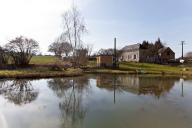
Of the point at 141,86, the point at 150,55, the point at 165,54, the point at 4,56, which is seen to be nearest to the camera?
the point at 141,86

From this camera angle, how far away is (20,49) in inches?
1268

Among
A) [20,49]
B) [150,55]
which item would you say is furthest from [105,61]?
[150,55]

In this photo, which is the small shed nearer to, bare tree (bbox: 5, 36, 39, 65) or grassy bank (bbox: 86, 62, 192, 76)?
grassy bank (bbox: 86, 62, 192, 76)

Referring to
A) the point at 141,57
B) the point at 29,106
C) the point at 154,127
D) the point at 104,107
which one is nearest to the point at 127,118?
the point at 154,127

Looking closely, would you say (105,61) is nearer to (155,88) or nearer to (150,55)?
(150,55)

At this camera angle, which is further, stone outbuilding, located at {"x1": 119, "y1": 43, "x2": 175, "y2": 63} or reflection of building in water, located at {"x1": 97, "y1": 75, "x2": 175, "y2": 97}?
stone outbuilding, located at {"x1": 119, "y1": 43, "x2": 175, "y2": 63}

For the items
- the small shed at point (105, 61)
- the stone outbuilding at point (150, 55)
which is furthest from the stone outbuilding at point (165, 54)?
the small shed at point (105, 61)

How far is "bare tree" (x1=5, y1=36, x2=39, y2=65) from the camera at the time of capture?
3142 cm

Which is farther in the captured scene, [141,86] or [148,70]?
[148,70]

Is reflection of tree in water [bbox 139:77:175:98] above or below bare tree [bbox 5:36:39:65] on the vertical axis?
below

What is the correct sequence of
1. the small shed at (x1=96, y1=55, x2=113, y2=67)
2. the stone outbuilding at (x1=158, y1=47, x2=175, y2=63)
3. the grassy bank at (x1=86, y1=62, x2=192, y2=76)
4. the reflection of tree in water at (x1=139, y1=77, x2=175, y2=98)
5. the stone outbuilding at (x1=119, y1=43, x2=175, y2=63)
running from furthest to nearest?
the stone outbuilding at (x1=158, y1=47, x2=175, y2=63), the stone outbuilding at (x1=119, y1=43, x2=175, y2=63), the small shed at (x1=96, y1=55, x2=113, y2=67), the grassy bank at (x1=86, y1=62, x2=192, y2=76), the reflection of tree in water at (x1=139, y1=77, x2=175, y2=98)

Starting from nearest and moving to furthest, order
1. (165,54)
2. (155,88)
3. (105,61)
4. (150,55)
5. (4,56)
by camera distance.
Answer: (155,88)
(4,56)
(105,61)
(150,55)
(165,54)

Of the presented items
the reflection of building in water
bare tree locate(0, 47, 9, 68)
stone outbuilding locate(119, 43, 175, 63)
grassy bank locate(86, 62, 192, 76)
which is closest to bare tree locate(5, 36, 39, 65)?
bare tree locate(0, 47, 9, 68)

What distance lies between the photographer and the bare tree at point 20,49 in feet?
103
